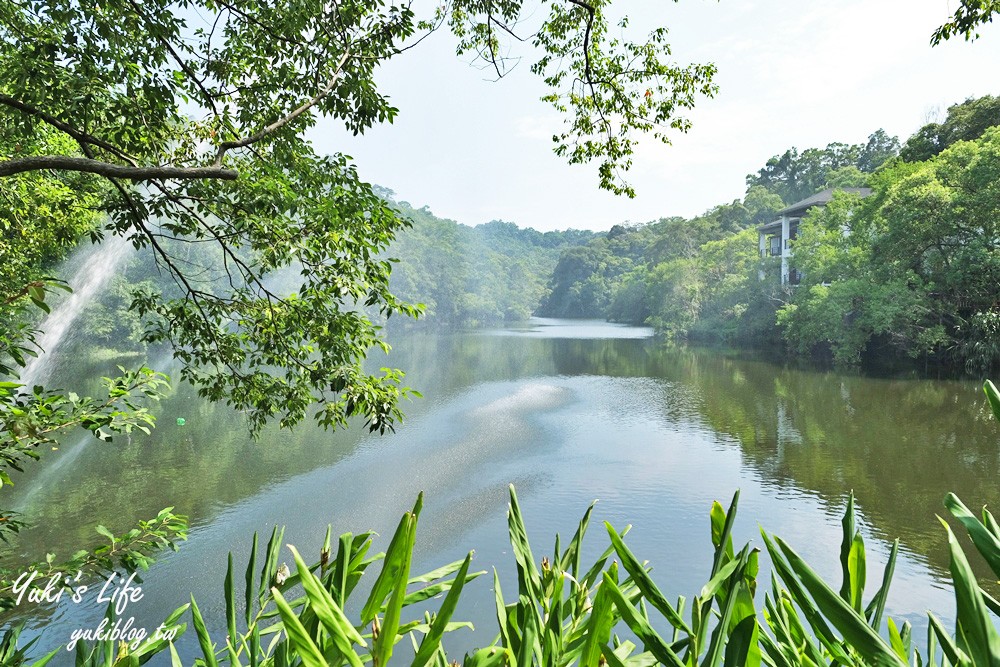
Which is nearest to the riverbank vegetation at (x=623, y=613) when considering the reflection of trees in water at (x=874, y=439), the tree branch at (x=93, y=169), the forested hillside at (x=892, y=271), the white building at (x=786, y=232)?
the tree branch at (x=93, y=169)

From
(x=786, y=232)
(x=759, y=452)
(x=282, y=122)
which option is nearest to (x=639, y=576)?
(x=282, y=122)

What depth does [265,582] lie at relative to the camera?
793 millimetres

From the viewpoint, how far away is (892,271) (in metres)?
20.7

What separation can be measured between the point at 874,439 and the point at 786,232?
22.0m

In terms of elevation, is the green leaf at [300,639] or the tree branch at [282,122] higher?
the tree branch at [282,122]

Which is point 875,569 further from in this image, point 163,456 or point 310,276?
point 163,456

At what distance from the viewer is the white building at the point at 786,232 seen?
3117 cm

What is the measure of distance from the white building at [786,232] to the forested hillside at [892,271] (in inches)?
28.1

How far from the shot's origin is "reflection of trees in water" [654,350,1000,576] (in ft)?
34.0

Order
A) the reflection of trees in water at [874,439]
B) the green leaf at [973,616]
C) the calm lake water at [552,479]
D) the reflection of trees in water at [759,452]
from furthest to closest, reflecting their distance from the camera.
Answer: the reflection of trees in water at [874,439], the reflection of trees in water at [759,452], the calm lake water at [552,479], the green leaf at [973,616]

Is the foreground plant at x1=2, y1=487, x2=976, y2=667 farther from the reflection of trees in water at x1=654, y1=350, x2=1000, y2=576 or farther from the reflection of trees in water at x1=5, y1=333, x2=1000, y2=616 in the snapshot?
the reflection of trees in water at x1=5, y1=333, x2=1000, y2=616

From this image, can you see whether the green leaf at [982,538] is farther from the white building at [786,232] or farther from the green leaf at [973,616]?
the white building at [786,232]

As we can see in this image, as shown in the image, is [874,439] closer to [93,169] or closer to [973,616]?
[93,169]

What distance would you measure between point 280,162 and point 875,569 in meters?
8.70
